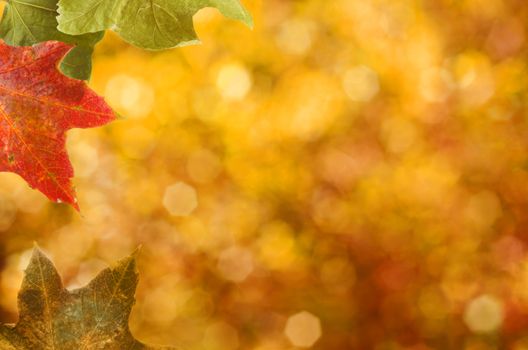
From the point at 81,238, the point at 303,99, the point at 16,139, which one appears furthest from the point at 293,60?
the point at 16,139

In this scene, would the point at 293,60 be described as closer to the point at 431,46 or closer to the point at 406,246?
the point at 431,46

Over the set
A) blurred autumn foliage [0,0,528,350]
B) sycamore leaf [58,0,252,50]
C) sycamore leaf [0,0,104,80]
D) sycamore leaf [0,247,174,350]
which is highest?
sycamore leaf [58,0,252,50]

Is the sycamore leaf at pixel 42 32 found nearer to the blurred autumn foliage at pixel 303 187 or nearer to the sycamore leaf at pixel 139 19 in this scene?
the sycamore leaf at pixel 139 19

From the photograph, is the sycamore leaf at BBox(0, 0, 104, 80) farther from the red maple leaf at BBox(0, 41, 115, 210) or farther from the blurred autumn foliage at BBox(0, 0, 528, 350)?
the blurred autumn foliage at BBox(0, 0, 528, 350)

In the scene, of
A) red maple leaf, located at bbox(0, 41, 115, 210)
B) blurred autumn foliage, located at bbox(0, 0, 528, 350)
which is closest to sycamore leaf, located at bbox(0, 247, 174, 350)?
red maple leaf, located at bbox(0, 41, 115, 210)

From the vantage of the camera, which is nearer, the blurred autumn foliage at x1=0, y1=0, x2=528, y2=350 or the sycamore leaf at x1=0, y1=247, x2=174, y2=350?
the sycamore leaf at x1=0, y1=247, x2=174, y2=350

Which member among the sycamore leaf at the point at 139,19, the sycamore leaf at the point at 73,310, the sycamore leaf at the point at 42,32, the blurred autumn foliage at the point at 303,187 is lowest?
the blurred autumn foliage at the point at 303,187

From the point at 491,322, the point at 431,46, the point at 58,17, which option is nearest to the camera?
the point at 58,17

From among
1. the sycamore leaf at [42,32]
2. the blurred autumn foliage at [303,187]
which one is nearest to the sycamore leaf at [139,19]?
the sycamore leaf at [42,32]
